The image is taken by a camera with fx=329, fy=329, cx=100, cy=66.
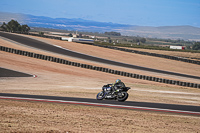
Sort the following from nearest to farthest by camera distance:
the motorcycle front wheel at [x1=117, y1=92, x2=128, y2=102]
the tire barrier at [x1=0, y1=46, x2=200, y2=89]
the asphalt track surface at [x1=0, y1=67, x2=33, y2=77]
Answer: the motorcycle front wheel at [x1=117, y1=92, x2=128, y2=102] → the asphalt track surface at [x1=0, y1=67, x2=33, y2=77] → the tire barrier at [x1=0, y1=46, x2=200, y2=89]

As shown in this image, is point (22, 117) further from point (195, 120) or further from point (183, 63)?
point (183, 63)

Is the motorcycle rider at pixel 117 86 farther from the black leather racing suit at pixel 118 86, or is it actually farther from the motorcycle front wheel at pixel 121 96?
the motorcycle front wheel at pixel 121 96

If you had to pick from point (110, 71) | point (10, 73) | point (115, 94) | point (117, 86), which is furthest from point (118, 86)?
point (110, 71)

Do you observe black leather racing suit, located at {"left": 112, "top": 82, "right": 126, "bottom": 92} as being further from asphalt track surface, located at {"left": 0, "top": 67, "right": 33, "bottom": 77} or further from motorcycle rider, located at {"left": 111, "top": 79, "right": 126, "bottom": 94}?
asphalt track surface, located at {"left": 0, "top": 67, "right": 33, "bottom": 77}

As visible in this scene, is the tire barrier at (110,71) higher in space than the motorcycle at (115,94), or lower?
lower

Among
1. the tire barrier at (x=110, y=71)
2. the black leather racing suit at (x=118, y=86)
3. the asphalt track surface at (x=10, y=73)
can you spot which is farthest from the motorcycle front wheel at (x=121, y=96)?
the tire barrier at (x=110, y=71)

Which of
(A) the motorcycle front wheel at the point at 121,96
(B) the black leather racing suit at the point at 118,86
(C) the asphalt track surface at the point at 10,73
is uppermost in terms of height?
(B) the black leather racing suit at the point at 118,86

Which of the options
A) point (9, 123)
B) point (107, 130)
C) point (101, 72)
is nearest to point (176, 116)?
point (107, 130)

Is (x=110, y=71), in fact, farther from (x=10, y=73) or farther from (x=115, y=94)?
(x=115, y=94)

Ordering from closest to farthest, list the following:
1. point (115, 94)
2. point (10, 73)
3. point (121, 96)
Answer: point (121, 96), point (115, 94), point (10, 73)

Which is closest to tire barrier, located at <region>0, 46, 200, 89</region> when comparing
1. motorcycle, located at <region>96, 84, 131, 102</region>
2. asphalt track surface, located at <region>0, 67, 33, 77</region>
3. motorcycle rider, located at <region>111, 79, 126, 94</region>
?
asphalt track surface, located at <region>0, 67, 33, 77</region>

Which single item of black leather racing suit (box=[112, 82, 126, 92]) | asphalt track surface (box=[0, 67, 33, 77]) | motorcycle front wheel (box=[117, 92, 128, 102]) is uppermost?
black leather racing suit (box=[112, 82, 126, 92])

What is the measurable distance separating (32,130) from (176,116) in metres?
6.29

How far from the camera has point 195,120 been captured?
12.7 metres
